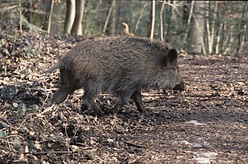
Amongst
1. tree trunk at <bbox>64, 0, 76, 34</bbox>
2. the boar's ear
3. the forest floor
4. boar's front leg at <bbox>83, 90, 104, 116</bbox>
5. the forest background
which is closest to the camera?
the forest floor

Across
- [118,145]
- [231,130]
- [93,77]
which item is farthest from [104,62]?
[231,130]

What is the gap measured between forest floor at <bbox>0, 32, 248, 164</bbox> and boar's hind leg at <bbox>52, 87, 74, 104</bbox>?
10 cm

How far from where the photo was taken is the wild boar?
6.16 metres

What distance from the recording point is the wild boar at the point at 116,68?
616 cm

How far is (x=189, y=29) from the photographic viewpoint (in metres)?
20.2

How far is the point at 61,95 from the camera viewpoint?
6.54 m

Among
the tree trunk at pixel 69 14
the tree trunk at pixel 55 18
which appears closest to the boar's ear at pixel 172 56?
the tree trunk at pixel 69 14

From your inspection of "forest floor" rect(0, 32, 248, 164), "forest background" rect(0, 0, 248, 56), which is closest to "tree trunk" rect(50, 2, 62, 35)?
"forest background" rect(0, 0, 248, 56)

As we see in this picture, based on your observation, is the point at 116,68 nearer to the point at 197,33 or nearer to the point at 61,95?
the point at 61,95

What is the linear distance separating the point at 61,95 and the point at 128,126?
4.29 feet

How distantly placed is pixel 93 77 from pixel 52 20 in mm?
12953

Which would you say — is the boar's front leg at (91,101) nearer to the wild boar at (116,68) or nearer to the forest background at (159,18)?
the wild boar at (116,68)

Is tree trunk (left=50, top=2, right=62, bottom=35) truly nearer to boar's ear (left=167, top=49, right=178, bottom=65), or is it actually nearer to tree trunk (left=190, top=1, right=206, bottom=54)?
tree trunk (left=190, top=1, right=206, bottom=54)

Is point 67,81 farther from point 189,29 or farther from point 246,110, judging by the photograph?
point 189,29
